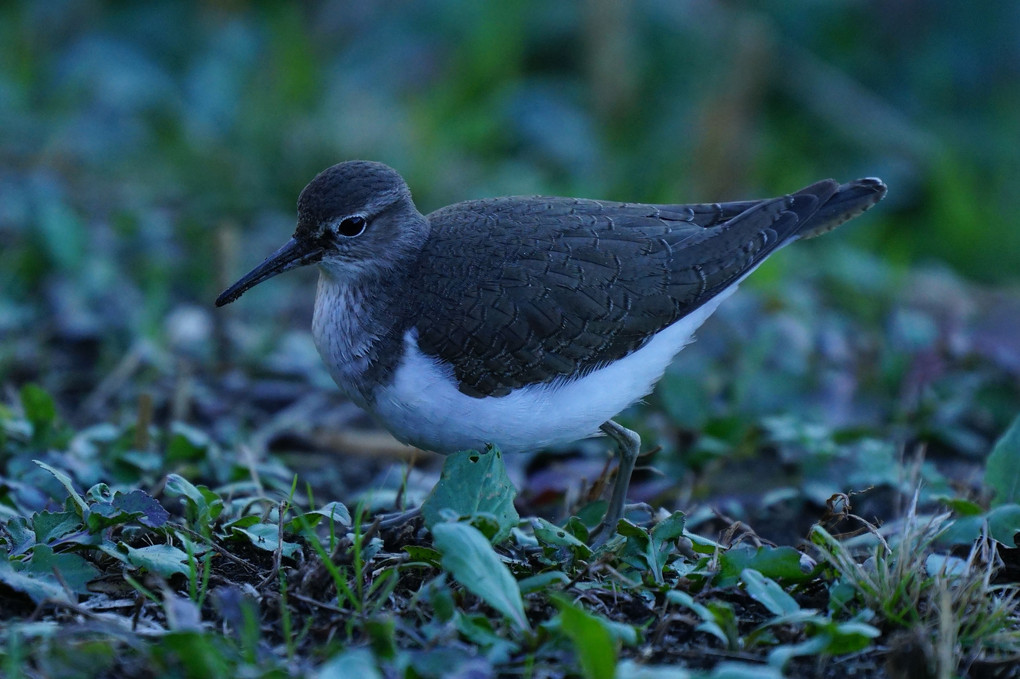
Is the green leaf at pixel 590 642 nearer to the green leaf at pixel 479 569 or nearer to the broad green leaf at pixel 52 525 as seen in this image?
the green leaf at pixel 479 569

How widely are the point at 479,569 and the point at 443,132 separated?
22.6 feet

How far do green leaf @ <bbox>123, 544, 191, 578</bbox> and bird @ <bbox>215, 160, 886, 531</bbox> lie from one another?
0.98 m

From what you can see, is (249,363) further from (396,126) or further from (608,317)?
(396,126)

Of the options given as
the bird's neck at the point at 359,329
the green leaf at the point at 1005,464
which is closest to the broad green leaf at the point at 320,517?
the bird's neck at the point at 359,329

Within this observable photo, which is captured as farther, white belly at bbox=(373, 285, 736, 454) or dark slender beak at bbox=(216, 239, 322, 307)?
dark slender beak at bbox=(216, 239, 322, 307)

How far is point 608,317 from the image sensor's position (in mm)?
4465

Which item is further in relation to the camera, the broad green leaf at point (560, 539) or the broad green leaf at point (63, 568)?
the broad green leaf at point (560, 539)

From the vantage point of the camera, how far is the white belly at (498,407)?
4.18 m

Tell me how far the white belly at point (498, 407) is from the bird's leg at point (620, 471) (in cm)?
35

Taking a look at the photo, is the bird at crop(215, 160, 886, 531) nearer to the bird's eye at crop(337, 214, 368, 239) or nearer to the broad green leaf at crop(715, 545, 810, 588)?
the bird's eye at crop(337, 214, 368, 239)

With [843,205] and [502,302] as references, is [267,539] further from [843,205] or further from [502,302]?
[843,205]

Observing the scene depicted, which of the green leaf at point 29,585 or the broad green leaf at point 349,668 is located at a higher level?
the broad green leaf at point 349,668

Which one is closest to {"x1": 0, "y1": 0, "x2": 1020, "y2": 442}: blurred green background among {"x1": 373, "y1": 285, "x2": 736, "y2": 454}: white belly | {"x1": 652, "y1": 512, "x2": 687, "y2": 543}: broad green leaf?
{"x1": 373, "y1": 285, "x2": 736, "y2": 454}: white belly

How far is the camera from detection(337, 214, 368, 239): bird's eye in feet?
15.2
